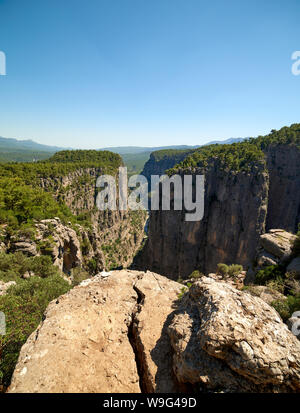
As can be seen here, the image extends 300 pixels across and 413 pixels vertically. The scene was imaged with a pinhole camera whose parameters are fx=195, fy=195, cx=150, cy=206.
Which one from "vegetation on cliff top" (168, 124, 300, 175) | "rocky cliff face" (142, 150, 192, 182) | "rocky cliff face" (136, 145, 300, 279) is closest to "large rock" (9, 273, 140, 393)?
"rocky cliff face" (136, 145, 300, 279)

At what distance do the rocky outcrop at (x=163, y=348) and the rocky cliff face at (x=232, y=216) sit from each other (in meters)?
35.6

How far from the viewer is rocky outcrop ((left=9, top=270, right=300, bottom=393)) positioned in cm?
567

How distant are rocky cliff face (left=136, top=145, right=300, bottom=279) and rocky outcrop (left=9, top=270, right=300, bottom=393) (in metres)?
35.6

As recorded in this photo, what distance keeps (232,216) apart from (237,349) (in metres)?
38.9

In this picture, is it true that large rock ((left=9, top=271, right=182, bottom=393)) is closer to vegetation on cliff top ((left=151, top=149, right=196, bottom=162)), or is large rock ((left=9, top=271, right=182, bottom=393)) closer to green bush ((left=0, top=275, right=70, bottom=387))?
green bush ((left=0, top=275, right=70, bottom=387))

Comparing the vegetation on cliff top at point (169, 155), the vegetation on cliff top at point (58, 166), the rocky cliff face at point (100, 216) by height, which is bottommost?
the rocky cliff face at point (100, 216)

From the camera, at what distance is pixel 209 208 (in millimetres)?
44438

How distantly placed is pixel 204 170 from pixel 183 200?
319 inches

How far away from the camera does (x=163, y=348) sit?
7.71 m

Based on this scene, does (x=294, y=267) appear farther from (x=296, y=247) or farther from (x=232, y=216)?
(x=232, y=216)

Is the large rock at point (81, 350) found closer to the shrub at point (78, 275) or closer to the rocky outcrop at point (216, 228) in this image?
the shrub at point (78, 275)

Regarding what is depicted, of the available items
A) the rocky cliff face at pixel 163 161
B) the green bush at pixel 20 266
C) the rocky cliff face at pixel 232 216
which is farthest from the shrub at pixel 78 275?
the rocky cliff face at pixel 163 161

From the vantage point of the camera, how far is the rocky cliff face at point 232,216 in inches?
1560
